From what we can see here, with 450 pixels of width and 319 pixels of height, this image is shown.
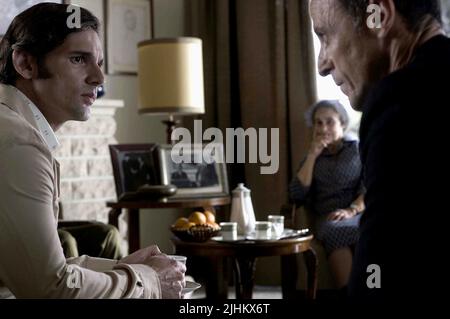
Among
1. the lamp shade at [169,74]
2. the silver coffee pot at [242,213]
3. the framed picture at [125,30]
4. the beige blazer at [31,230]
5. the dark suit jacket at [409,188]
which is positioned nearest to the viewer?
the dark suit jacket at [409,188]

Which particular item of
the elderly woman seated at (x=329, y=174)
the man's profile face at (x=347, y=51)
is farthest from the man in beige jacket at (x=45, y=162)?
the elderly woman seated at (x=329, y=174)

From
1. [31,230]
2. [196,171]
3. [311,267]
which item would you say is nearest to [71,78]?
[31,230]

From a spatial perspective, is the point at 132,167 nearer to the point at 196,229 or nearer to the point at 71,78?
the point at 196,229

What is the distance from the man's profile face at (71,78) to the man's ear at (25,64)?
15 millimetres

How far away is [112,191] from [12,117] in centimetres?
277

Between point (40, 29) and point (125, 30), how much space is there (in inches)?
116

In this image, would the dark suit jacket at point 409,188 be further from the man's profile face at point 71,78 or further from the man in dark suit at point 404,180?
the man's profile face at point 71,78

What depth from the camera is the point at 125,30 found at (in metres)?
3.92

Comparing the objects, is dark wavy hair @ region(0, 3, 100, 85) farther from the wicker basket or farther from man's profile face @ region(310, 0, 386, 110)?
the wicker basket

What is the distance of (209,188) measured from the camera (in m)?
3.48

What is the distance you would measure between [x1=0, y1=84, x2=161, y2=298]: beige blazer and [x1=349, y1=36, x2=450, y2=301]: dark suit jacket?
48cm

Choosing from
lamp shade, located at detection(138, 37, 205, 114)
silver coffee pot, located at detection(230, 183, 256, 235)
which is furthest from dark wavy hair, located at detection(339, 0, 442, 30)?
lamp shade, located at detection(138, 37, 205, 114)

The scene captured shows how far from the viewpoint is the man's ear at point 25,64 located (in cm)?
109

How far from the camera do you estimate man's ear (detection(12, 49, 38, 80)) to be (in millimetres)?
1090
